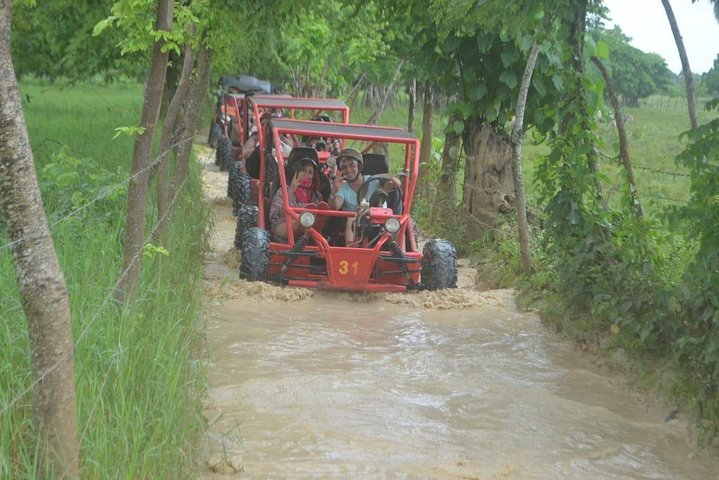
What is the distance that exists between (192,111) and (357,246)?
1.90m

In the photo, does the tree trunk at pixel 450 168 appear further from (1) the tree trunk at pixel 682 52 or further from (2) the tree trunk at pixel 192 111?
(1) the tree trunk at pixel 682 52

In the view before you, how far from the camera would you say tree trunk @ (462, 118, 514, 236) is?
1151 centimetres

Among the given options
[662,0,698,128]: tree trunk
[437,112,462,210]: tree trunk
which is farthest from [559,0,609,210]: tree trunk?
[437,112,462,210]: tree trunk

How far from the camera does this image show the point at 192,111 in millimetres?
8930

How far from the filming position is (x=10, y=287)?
5.44m

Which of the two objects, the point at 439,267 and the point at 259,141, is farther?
the point at 259,141

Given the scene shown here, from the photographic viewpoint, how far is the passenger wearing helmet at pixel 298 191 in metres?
10.0

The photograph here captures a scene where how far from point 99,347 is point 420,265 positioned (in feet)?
17.6

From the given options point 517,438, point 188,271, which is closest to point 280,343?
point 188,271

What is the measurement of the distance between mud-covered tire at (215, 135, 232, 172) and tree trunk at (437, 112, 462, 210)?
5.56 meters

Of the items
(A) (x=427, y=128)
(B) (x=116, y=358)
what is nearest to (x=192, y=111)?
(B) (x=116, y=358)

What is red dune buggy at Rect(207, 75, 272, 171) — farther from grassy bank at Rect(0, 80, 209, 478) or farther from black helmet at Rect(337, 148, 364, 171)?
grassy bank at Rect(0, 80, 209, 478)

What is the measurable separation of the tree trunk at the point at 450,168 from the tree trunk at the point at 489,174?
517 mm

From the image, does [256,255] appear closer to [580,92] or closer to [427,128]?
[580,92]
